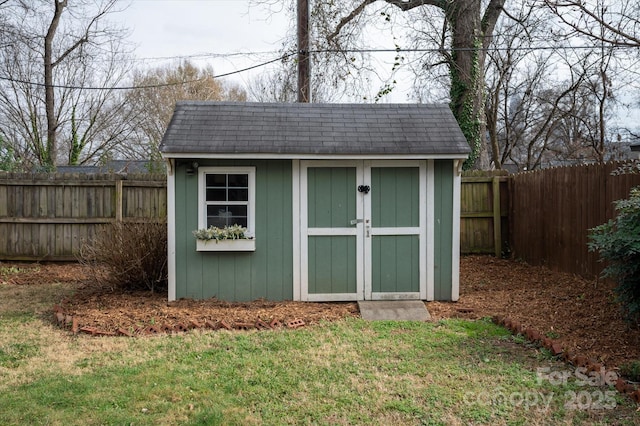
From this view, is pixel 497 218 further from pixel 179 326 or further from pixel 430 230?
pixel 179 326

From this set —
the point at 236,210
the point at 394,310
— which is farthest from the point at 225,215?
the point at 394,310

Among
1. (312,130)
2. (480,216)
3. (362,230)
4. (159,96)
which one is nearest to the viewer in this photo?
(362,230)

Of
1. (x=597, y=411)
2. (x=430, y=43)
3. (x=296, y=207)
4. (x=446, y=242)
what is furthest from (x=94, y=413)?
(x=430, y=43)

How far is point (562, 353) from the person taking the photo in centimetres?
444

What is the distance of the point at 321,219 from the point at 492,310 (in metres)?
2.44

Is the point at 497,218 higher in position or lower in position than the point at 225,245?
higher

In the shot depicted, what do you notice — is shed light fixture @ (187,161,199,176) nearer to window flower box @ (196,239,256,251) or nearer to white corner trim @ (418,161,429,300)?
window flower box @ (196,239,256,251)

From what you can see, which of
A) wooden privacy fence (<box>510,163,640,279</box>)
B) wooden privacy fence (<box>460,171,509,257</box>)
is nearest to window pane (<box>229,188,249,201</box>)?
wooden privacy fence (<box>510,163,640,279</box>)

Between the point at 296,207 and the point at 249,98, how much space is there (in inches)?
817

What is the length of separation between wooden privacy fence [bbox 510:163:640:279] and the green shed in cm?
193

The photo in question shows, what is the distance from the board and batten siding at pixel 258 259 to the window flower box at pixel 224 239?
17 cm

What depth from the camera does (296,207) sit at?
677 centimetres

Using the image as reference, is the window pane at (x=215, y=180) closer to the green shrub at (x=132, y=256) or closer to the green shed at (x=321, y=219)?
the green shed at (x=321, y=219)

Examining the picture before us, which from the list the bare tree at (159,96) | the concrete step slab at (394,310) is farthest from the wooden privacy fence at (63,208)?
the bare tree at (159,96)
